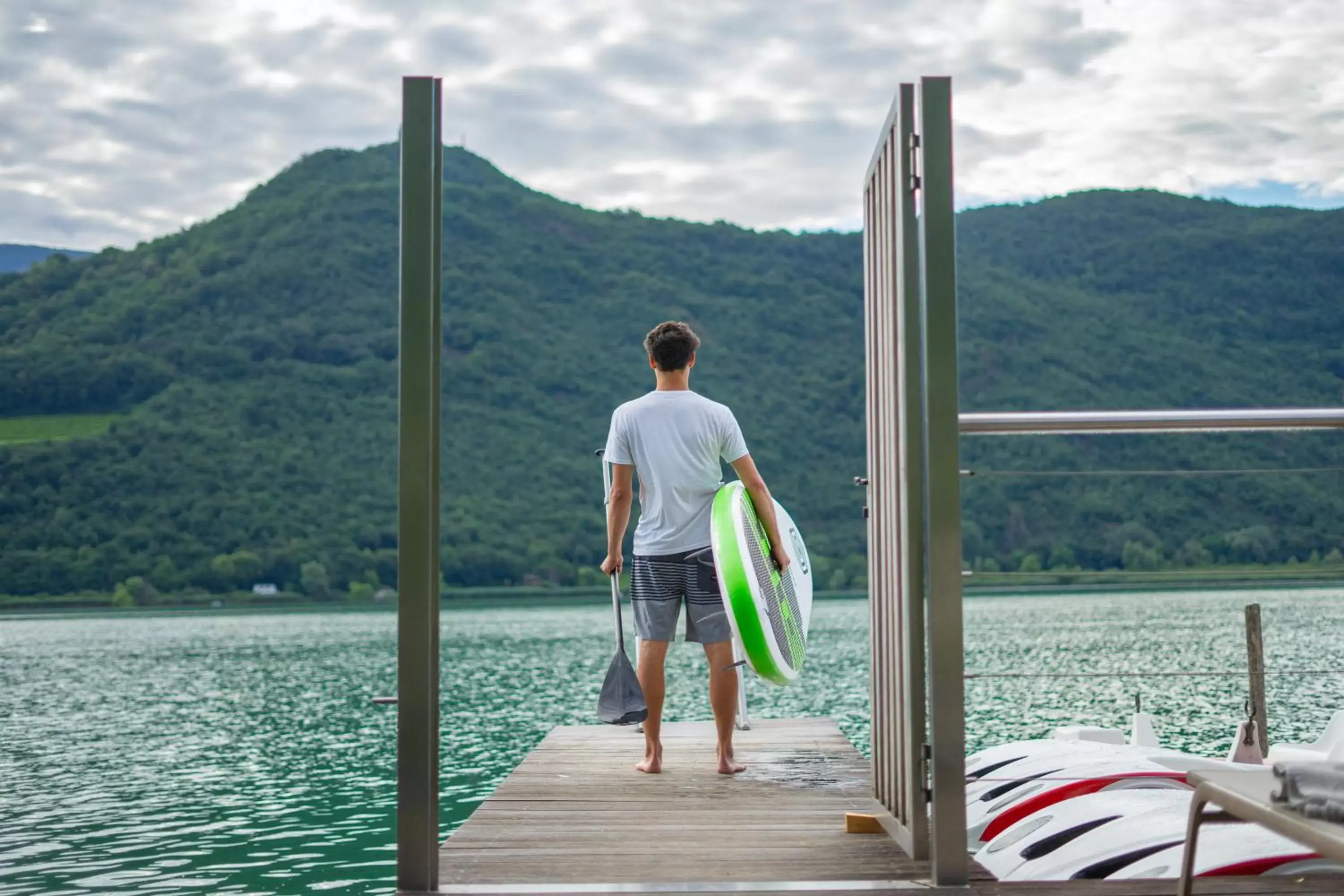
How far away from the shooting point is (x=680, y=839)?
341cm

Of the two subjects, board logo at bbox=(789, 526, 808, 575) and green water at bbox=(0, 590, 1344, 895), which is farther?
green water at bbox=(0, 590, 1344, 895)

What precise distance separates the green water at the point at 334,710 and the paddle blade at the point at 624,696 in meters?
3.10

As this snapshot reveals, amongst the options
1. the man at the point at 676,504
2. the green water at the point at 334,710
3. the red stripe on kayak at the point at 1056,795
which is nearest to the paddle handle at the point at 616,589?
the man at the point at 676,504

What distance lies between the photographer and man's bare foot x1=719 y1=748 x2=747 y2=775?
15.4 feet

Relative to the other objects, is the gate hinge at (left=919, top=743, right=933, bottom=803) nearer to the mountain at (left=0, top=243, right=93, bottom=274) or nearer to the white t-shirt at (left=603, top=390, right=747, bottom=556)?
the white t-shirt at (left=603, top=390, right=747, bottom=556)

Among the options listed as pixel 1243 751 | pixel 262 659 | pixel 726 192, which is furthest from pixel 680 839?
pixel 726 192

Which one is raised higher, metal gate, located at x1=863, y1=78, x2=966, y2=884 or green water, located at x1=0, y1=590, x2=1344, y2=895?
metal gate, located at x1=863, y1=78, x2=966, y2=884

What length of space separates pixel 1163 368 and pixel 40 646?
4348 centimetres

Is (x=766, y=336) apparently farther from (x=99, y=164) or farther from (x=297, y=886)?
Answer: (x=297, y=886)

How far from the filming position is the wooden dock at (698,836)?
8.79ft

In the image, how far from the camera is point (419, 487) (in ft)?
8.43

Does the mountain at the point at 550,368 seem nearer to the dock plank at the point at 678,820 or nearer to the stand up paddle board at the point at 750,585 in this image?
the dock plank at the point at 678,820

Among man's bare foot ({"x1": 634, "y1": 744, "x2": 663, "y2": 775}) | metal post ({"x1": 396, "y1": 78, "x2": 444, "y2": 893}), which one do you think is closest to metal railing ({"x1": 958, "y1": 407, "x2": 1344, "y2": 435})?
metal post ({"x1": 396, "y1": 78, "x2": 444, "y2": 893})

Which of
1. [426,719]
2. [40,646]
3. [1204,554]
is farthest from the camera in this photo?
[1204,554]
